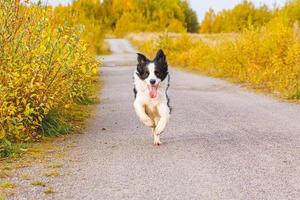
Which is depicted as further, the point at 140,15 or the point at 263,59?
the point at 140,15

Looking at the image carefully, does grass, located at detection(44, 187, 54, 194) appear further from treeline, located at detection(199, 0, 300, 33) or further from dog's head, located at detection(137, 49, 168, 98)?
treeline, located at detection(199, 0, 300, 33)

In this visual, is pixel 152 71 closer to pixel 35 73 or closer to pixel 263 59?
pixel 35 73

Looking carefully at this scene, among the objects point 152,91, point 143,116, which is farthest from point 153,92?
point 143,116

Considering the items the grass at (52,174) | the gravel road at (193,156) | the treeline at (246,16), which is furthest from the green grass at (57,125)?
the treeline at (246,16)

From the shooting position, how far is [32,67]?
9.80 metres

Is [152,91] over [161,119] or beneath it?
over

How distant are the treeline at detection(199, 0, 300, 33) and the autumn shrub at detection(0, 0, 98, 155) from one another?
12562mm

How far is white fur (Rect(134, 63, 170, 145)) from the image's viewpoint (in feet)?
30.8

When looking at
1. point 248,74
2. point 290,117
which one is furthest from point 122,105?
point 248,74

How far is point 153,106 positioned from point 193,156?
1.39 m

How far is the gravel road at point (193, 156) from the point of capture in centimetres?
650

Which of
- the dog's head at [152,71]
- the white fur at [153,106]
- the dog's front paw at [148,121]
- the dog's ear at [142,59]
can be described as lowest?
the dog's front paw at [148,121]

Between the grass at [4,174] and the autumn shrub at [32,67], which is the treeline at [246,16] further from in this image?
the grass at [4,174]

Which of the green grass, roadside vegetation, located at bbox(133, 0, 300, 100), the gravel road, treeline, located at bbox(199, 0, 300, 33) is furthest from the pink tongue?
treeline, located at bbox(199, 0, 300, 33)
